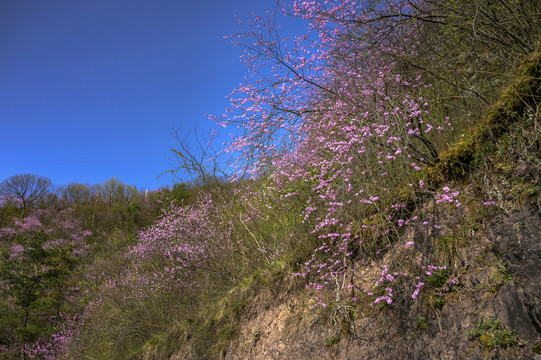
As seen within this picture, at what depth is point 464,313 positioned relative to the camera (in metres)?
2.45

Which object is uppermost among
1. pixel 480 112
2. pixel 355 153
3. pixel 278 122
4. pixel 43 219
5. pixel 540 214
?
pixel 43 219

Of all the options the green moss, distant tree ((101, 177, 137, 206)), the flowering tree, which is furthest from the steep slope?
distant tree ((101, 177, 137, 206))

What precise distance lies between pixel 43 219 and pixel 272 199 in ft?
71.9

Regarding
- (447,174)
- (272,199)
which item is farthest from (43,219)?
(447,174)

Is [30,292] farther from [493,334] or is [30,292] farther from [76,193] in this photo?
[76,193]

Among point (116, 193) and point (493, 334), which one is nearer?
point (493, 334)

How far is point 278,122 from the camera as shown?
456 cm

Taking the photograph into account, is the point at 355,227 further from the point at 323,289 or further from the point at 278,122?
the point at 278,122

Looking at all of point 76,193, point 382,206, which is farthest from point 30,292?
point 76,193

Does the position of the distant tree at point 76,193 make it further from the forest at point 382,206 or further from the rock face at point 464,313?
the rock face at point 464,313

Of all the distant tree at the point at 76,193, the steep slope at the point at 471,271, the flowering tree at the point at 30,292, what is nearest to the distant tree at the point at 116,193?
the distant tree at the point at 76,193

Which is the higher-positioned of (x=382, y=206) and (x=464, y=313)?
(x=382, y=206)

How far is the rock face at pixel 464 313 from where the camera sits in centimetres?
214

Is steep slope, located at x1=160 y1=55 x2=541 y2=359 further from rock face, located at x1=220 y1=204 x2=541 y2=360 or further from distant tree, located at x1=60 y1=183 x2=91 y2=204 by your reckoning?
distant tree, located at x1=60 y1=183 x2=91 y2=204
